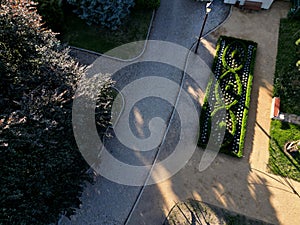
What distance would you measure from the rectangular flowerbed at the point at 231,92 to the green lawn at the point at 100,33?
577 cm

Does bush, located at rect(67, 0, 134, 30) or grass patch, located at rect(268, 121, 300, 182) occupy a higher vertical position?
bush, located at rect(67, 0, 134, 30)

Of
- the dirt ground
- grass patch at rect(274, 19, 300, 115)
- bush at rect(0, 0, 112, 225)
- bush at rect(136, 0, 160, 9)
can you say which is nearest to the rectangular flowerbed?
the dirt ground

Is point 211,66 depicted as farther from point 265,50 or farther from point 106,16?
point 106,16

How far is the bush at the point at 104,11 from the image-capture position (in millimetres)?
20203

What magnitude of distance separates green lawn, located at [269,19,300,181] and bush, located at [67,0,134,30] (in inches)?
433

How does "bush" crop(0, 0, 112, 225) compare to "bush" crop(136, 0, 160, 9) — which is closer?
"bush" crop(0, 0, 112, 225)

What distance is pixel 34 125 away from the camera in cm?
1351

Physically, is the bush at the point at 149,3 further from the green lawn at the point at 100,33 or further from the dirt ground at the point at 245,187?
the dirt ground at the point at 245,187

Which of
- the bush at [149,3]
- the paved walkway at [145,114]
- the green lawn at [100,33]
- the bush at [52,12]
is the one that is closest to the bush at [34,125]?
the paved walkway at [145,114]

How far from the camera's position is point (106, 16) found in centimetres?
2088

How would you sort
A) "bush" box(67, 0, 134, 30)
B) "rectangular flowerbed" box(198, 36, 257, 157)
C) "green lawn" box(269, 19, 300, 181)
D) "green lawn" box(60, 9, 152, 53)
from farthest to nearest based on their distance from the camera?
"green lawn" box(60, 9, 152, 53) → "bush" box(67, 0, 134, 30) → "rectangular flowerbed" box(198, 36, 257, 157) → "green lawn" box(269, 19, 300, 181)

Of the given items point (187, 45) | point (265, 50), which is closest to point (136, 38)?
point (187, 45)

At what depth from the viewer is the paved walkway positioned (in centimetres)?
1702

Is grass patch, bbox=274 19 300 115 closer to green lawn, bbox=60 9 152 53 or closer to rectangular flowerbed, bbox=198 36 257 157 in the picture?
rectangular flowerbed, bbox=198 36 257 157
